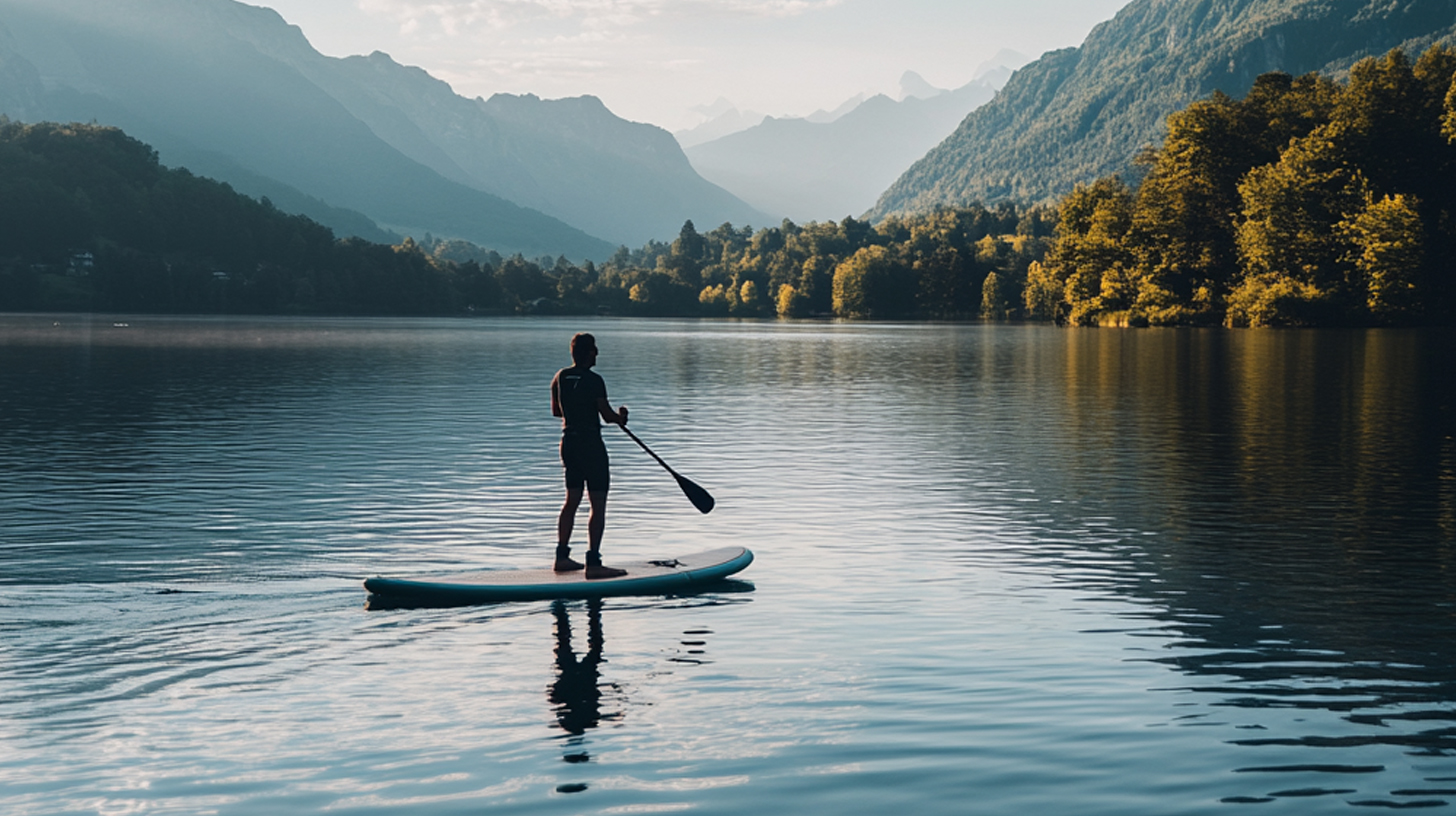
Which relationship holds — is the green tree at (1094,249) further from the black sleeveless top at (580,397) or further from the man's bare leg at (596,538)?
the black sleeveless top at (580,397)

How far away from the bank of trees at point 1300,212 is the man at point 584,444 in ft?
413

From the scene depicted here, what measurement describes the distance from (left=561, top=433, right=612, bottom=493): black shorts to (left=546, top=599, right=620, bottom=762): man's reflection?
2.78 m

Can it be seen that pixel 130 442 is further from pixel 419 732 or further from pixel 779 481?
pixel 419 732

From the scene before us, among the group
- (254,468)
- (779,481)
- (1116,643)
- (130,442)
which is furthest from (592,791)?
(130,442)

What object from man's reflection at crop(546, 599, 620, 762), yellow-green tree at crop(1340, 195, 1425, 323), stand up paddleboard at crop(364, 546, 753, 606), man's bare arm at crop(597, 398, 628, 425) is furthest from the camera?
yellow-green tree at crop(1340, 195, 1425, 323)

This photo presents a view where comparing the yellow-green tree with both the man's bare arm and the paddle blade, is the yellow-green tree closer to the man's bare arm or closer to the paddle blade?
the paddle blade

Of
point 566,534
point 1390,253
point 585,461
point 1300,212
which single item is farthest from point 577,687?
point 1300,212

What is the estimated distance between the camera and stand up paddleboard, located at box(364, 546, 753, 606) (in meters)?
17.8

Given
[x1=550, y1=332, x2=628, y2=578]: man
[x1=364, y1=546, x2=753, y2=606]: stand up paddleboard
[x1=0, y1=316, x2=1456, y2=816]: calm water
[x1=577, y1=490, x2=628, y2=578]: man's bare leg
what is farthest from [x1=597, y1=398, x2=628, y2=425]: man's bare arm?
[x1=0, y1=316, x2=1456, y2=816]: calm water

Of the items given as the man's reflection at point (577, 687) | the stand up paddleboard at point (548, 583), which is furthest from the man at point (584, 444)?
the man's reflection at point (577, 687)

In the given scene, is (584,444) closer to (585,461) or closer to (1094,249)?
(585,461)

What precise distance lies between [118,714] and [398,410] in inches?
1576

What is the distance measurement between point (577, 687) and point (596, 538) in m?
5.45

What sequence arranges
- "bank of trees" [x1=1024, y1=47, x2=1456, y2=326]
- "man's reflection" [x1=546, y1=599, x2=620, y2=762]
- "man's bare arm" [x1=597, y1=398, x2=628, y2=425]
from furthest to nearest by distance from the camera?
"bank of trees" [x1=1024, y1=47, x2=1456, y2=326]
"man's bare arm" [x1=597, y1=398, x2=628, y2=425]
"man's reflection" [x1=546, y1=599, x2=620, y2=762]
